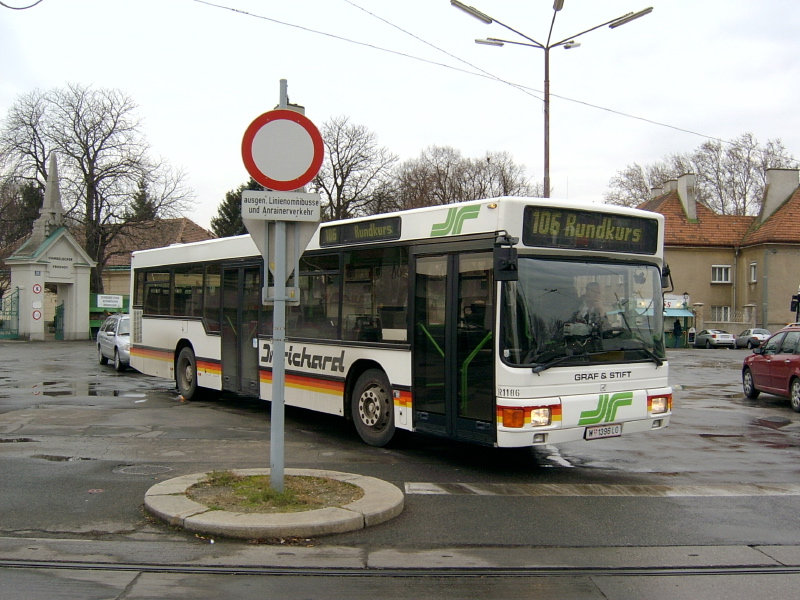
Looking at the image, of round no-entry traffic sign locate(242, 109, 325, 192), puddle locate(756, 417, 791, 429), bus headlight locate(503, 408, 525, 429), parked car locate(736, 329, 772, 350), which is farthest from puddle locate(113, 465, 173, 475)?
parked car locate(736, 329, 772, 350)

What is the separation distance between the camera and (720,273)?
55875mm

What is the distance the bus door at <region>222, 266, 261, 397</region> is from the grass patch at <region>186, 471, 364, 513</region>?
4.86 metres

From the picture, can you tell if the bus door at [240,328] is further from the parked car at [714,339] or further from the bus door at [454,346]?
the parked car at [714,339]

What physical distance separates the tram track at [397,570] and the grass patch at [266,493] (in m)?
Result: 1.13

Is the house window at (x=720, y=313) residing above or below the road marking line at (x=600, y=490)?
above

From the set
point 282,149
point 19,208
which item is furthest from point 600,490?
point 19,208

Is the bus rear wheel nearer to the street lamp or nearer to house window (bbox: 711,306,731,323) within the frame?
the street lamp

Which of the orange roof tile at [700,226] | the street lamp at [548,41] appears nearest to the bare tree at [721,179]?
the orange roof tile at [700,226]

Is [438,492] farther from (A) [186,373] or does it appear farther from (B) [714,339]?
(B) [714,339]

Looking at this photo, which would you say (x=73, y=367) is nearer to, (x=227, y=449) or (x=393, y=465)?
(x=227, y=449)

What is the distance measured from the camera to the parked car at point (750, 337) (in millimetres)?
47469

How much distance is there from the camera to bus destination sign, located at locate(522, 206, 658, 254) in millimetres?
8141

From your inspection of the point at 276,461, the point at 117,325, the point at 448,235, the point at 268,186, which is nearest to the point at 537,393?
the point at 448,235

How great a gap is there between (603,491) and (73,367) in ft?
64.1
